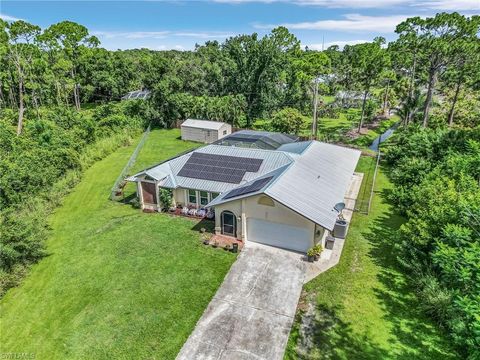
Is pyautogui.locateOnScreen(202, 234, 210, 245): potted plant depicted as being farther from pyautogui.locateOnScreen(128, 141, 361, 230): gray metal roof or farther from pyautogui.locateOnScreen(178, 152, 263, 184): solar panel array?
pyautogui.locateOnScreen(178, 152, 263, 184): solar panel array

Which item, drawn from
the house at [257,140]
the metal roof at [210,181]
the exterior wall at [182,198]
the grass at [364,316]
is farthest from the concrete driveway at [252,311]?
the house at [257,140]

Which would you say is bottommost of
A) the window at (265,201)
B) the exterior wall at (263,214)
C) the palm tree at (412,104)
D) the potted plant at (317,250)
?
the potted plant at (317,250)

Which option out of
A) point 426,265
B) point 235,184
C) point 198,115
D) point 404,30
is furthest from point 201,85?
point 426,265

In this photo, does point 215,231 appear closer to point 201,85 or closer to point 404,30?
point 404,30

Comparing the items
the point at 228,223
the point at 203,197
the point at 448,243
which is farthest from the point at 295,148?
the point at 448,243

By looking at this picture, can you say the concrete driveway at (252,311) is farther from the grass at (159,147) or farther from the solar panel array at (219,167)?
the grass at (159,147)

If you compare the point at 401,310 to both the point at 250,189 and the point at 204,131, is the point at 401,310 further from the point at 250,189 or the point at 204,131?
the point at 204,131
